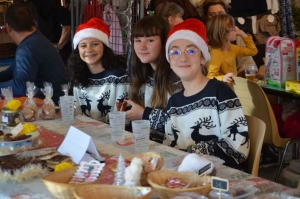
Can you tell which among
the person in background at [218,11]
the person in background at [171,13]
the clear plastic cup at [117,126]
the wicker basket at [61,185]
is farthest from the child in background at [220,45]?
the wicker basket at [61,185]

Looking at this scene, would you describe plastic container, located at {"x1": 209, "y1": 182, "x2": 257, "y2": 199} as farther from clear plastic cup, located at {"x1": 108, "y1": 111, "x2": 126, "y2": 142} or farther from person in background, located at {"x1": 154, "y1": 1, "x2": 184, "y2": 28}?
person in background, located at {"x1": 154, "y1": 1, "x2": 184, "y2": 28}

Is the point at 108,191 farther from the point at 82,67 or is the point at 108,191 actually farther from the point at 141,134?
the point at 82,67

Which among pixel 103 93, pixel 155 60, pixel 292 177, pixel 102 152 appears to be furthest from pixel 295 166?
pixel 102 152

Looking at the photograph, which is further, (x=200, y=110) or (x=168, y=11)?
(x=168, y=11)

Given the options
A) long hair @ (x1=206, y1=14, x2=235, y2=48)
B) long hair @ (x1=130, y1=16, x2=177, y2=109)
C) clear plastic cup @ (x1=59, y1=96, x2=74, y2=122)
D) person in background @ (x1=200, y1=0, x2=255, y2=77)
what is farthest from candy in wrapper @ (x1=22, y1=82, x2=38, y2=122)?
A: person in background @ (x1=200, y1=0, x2=255, y2=77)

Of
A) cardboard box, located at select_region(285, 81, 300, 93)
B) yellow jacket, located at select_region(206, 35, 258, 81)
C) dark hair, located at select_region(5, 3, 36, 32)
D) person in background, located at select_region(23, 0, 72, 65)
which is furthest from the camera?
person in background, located at select_region(23, 0, 72, 65)

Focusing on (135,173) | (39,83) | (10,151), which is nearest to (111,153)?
(10,151)

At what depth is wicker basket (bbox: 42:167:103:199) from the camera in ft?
4.63

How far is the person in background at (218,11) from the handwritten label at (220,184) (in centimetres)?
351

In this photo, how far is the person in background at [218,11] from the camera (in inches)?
190

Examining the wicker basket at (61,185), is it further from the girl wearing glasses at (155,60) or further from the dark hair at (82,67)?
the dark hair at (82,67)

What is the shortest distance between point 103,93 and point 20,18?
111 centimetres

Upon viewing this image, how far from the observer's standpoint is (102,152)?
211 centimetres

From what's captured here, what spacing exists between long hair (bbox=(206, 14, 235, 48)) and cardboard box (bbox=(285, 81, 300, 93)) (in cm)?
90
